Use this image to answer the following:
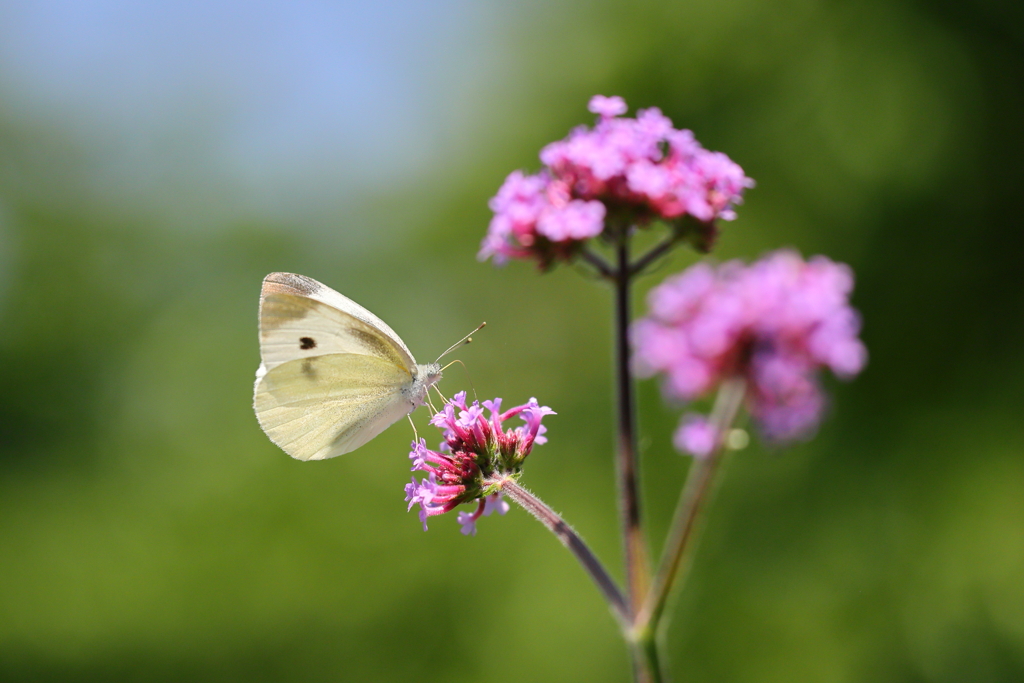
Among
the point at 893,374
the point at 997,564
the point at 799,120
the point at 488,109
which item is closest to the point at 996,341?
the point at 893,374

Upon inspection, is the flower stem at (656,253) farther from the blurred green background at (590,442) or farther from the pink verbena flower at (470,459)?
the blurred green background at (590,442)

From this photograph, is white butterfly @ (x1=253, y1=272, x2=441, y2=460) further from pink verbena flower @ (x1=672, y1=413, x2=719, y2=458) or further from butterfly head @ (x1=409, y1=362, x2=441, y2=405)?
pink verbena flower @ (x1=672, y1=413, x2=719, y2=458)

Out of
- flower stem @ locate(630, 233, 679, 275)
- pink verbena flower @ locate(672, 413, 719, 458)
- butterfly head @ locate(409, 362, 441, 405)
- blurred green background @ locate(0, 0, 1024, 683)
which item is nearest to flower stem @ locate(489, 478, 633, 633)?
pink verbena flower @ locate(672, 413, 719, 458)

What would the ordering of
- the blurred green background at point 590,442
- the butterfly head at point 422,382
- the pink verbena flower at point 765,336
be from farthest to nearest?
the blurred green background at point 590,442 → the butterfly head at point 422,382 → the pink verbena flower at point 765,336

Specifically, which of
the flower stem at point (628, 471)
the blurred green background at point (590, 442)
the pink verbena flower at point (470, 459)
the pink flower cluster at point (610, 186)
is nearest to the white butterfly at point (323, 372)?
the pink verbena flower at point (470, 459)

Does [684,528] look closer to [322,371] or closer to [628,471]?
[628,471]

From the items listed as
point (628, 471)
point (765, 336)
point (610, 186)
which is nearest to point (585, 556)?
point (628, 471)
